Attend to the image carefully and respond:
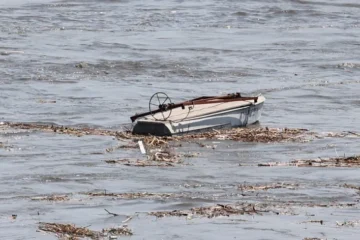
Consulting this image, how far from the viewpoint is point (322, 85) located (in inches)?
1112

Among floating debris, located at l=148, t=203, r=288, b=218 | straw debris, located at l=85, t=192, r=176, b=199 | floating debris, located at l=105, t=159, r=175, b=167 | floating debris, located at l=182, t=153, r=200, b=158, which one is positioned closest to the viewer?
floating debris, located at l=148, t=203, r=288, b=218

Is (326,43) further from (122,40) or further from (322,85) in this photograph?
(322,85)

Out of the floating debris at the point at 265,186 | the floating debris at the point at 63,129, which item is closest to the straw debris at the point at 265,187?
the floating debris at the point at 265,186

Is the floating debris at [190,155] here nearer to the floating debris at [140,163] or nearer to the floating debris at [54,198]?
the floating debris at [140,163]

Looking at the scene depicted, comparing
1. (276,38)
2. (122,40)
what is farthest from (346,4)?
(122,40)

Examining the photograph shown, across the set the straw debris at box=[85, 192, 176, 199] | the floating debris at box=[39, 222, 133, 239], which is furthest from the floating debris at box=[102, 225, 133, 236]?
the straw debris at box=[85, 192, 176, 199]

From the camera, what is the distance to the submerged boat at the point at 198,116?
1961cm

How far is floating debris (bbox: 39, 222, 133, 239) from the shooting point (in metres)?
11.5

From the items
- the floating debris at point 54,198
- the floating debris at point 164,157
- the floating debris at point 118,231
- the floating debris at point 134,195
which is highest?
the floating debris at point 118,231

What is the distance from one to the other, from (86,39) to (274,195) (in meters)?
24.5

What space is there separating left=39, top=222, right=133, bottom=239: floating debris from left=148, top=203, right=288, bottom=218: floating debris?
0.90 metres

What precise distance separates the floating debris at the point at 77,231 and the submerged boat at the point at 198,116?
769cm

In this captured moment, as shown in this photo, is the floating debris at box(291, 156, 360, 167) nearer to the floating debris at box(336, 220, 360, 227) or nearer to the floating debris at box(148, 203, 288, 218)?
the floating debris at box(148, 203, 288, 218)

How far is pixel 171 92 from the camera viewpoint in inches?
1049
